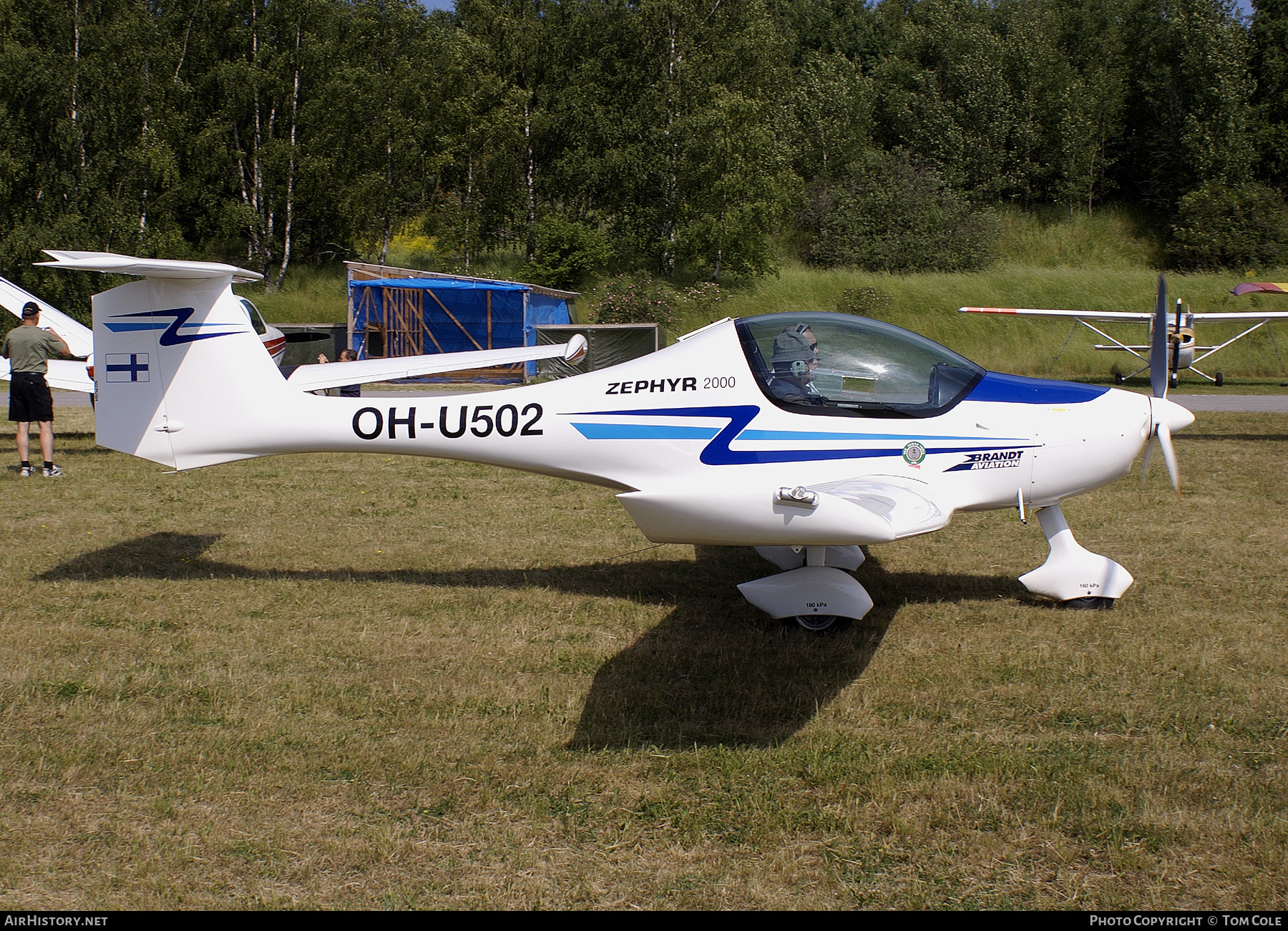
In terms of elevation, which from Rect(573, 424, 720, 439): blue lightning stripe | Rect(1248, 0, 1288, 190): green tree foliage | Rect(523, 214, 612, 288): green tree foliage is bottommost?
Rect(573, 424, 720, 439): blue lightning stripe

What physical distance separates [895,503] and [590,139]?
106 ft

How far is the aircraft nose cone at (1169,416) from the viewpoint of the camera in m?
5.85

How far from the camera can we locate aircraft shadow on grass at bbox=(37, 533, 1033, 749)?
4496 mm

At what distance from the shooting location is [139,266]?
18.7 feet

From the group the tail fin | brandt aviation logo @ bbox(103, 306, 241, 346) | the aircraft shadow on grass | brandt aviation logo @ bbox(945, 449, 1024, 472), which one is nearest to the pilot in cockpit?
brandt aviation logo @ bbox(945, 449, 1024, 472)

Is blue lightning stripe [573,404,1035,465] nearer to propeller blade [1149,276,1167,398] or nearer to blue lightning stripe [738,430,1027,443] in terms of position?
blue lightning stripe [738,430,1027,443]

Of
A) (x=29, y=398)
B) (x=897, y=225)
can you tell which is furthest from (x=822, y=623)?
(x=897, y=225)

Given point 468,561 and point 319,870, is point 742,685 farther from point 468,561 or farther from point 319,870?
point 468,561

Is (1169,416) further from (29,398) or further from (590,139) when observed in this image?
(590,139)

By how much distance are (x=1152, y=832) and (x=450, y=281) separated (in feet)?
76.2

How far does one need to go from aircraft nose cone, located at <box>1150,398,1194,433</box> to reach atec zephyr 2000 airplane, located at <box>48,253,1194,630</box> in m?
0.02

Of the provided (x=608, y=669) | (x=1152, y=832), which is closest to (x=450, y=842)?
(x=608, y=669)
